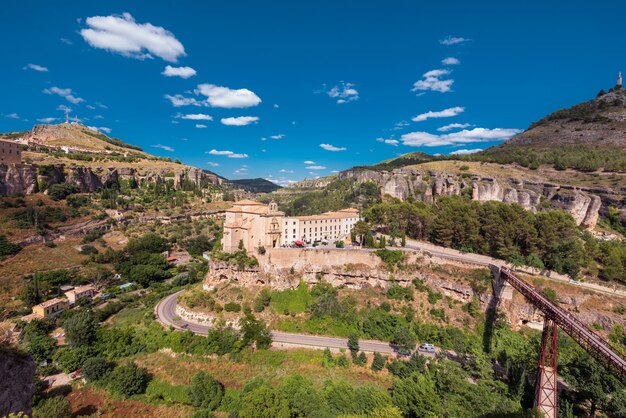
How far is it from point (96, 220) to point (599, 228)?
12100cm

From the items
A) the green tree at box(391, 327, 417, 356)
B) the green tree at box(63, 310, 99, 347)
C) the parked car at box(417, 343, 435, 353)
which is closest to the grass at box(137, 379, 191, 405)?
the green tree at box(63, 310, 99, 347)

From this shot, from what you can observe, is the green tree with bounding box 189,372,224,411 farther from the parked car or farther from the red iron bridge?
the red iron bridge

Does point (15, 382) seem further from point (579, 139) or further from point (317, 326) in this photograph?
point (579, 139)

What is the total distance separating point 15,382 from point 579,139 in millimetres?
129934

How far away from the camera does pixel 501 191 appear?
221ft

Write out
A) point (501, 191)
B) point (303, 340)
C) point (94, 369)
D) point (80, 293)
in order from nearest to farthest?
point (94, 369) → point (303, 340) → point (80, 293) → point (501, 191)

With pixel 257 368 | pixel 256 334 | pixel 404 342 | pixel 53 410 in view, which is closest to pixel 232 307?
pixel 256 334

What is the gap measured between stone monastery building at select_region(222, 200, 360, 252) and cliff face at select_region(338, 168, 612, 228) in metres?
32.5

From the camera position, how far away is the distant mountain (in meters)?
72.2

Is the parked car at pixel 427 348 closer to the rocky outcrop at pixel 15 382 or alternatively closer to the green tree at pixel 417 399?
the green tree at pixel 417 399

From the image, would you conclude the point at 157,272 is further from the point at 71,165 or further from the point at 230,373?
the point at 71,165

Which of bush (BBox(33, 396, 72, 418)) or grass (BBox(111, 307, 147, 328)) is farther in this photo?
grass (BBox(111, 307, 147, 328))

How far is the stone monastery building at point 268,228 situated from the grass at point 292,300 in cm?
846

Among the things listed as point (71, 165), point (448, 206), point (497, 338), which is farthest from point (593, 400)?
point (71, 165)
